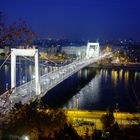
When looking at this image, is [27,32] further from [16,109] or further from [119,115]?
[119,115]

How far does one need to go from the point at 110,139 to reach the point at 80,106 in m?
4.54

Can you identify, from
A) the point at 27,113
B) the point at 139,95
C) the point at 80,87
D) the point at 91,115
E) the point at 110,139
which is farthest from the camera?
the point at 80,87

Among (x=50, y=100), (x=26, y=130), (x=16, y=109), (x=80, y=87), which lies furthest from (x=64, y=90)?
(x=26, y=130)

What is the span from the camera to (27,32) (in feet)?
4.40

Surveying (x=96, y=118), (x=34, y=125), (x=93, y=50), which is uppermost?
(x=93, y=50)

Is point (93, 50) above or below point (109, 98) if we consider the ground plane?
above

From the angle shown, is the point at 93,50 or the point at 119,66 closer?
the point at 119,66

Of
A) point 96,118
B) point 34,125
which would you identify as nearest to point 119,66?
point 96,118

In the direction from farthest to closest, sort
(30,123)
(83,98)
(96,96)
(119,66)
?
(119,66)
(96,96)
(83,98)
(30,123)

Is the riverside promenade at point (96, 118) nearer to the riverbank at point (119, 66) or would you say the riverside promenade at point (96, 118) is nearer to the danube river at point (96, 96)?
the danube river at point (96, 96)

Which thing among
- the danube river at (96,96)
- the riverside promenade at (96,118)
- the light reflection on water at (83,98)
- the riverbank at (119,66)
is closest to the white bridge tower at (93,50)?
the riverbank at (119,66)

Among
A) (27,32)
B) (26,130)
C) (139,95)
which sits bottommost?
(139,95)

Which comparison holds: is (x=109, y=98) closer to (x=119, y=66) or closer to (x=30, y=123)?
(x=30, y=123)

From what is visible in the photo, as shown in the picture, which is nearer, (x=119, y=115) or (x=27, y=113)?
(x=27, y=113)
